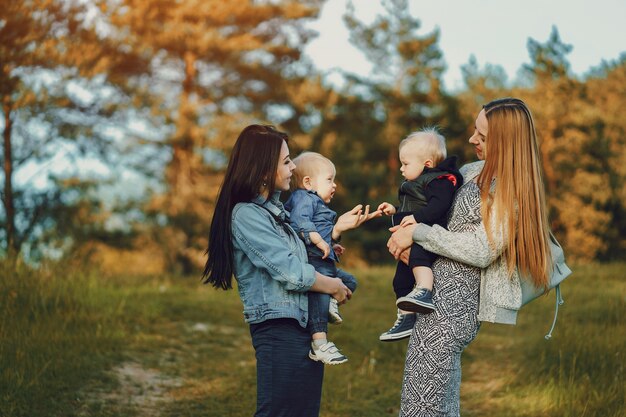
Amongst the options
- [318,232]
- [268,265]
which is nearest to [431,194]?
[318,232]

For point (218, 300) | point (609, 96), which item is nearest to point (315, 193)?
point (218, 300)

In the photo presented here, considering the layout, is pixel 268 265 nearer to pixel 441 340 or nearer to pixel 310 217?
pixel 310 217

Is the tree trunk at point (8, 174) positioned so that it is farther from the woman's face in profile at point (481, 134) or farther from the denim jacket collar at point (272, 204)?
the woman's face in profile at point (481, 134)

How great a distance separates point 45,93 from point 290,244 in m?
16.2

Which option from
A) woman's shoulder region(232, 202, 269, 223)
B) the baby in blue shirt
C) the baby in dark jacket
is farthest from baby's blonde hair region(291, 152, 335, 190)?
woman's shoulder region(232, 202, 269, 223)

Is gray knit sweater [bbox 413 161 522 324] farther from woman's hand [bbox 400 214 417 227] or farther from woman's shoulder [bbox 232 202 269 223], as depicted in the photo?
woman's shoulder [bbox 232 202 269 223]

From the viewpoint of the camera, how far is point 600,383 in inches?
236

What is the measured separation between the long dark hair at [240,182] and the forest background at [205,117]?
11.7 m

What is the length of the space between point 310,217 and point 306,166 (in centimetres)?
28

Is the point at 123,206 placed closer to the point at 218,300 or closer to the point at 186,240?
the point at 186,240

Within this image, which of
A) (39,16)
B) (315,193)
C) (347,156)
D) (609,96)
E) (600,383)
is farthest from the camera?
(609,96)

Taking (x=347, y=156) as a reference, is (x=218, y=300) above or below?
below

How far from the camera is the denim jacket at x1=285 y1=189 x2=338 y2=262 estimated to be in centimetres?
367

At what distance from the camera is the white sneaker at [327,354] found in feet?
11.1
